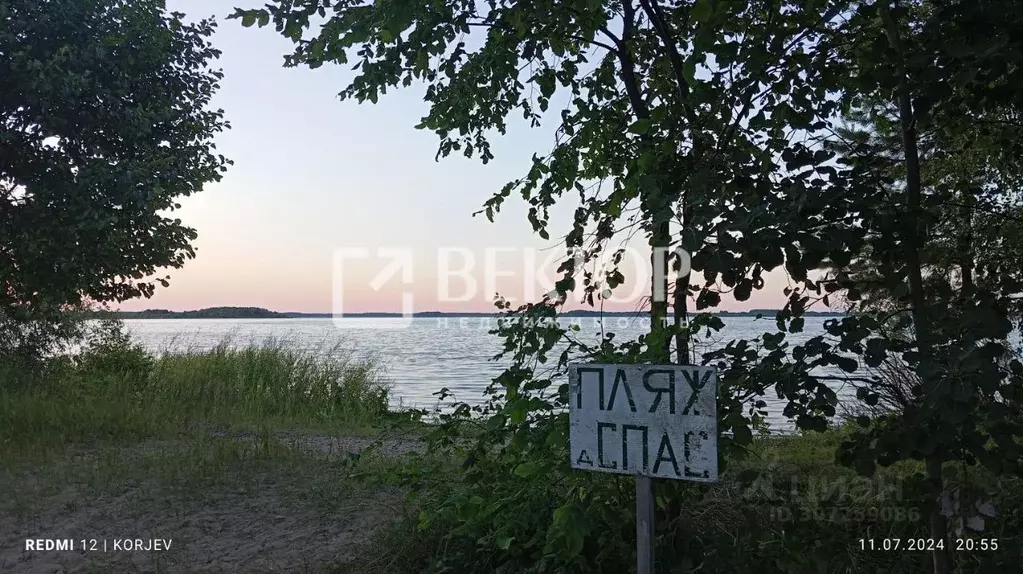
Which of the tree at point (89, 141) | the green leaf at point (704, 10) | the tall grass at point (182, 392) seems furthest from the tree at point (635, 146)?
the tree at point (89, 141)

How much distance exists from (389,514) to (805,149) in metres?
3.66

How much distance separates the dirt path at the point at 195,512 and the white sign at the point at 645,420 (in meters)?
2.30

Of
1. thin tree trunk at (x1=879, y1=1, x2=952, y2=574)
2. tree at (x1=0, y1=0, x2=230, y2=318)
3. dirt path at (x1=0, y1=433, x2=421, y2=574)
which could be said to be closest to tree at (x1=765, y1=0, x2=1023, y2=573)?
thin tree trunk at (x1=879, y1=1, x2=952, y2=574)

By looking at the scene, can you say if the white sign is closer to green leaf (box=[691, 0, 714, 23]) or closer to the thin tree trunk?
the thin tree trunk

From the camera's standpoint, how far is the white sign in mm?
1912

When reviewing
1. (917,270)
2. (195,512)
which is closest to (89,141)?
(195,512)

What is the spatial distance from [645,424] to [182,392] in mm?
10490

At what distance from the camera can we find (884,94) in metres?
2.72

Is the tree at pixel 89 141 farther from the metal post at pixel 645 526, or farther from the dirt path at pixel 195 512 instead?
the metal post at pixel 645 526

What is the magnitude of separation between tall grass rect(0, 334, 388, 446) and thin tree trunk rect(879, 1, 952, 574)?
18.1 feet

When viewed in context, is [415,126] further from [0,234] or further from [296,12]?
[0,234]

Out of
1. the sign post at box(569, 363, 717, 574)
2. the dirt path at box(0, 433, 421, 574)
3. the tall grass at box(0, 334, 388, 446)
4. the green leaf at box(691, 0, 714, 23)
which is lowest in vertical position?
the dirt path at box(0, 433, 421, 574)

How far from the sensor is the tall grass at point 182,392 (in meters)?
8.01

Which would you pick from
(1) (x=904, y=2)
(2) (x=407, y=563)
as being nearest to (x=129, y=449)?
(2) (x=407, y=563)
